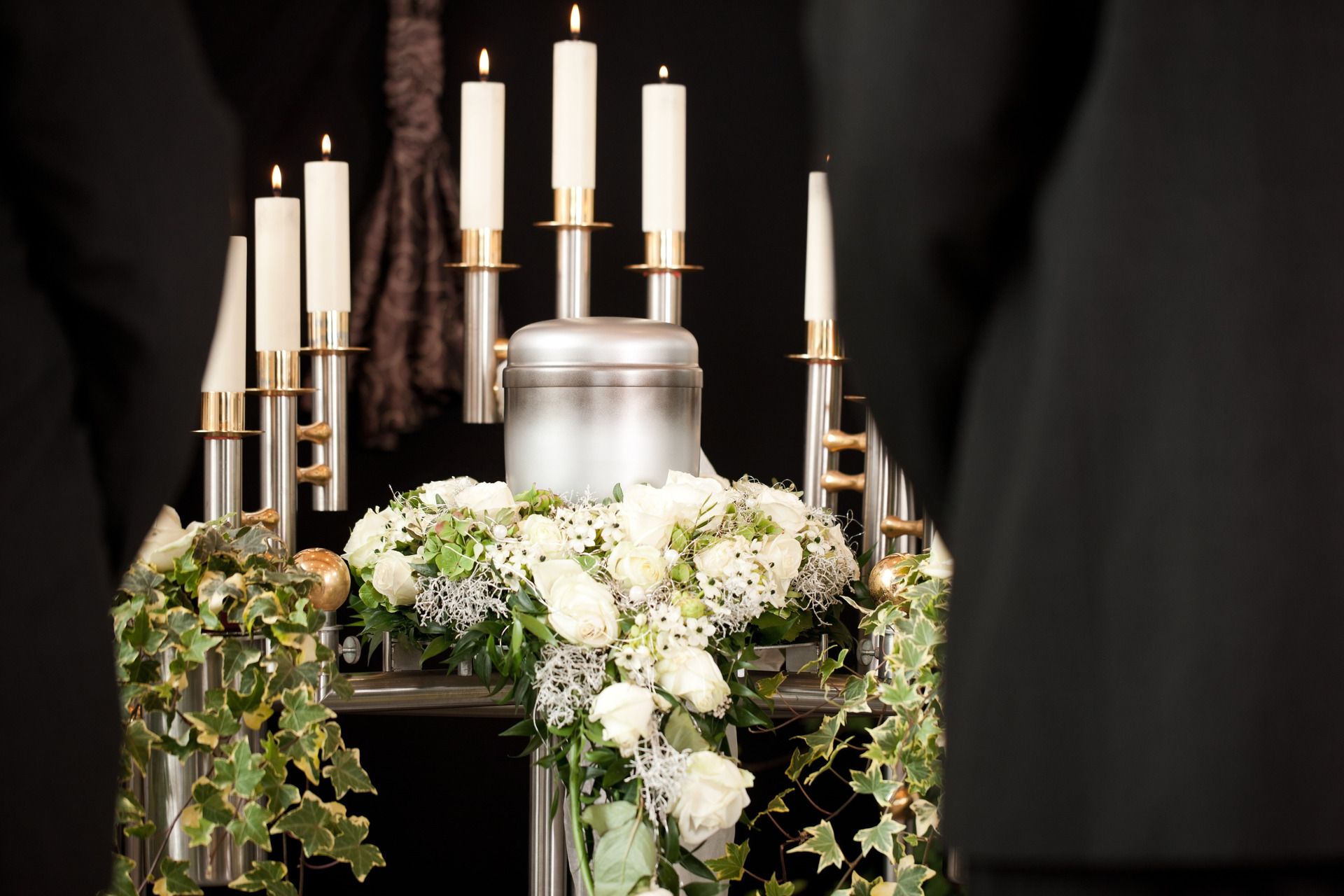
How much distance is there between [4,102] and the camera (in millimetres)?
622

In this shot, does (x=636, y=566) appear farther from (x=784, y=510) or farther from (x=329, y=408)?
(x=329, y=408)

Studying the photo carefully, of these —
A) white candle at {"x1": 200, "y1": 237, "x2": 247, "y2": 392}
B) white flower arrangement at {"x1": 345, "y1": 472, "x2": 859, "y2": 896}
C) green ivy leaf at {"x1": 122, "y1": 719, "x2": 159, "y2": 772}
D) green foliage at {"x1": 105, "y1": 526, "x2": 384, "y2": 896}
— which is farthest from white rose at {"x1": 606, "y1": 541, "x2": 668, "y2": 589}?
white candle at {"x1": 200, "y1": 237, "x2": 247, "y2": 392}

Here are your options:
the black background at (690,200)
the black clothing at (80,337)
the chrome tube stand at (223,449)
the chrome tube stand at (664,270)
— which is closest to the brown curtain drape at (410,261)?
the black background at (690,200)

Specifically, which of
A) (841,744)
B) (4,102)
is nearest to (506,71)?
(841,744)

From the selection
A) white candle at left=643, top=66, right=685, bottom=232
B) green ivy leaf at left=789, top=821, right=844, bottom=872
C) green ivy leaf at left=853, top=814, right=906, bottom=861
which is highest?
white candle at left=643, top=66, right=685, bottom=232

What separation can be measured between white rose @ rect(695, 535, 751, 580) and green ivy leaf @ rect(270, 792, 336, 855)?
33 centimetres

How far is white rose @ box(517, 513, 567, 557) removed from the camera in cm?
108

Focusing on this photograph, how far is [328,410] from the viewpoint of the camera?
1.60 m

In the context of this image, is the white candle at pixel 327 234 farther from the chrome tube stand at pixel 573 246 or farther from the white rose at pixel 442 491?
the white rose at pixel 442 491

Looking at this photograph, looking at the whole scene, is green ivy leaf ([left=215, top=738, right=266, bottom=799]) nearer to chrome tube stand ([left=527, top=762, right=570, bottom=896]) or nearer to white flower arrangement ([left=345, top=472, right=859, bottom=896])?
white flower arrangement ([left=345, top=472, right=859, bottom=896])

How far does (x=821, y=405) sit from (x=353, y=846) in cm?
71

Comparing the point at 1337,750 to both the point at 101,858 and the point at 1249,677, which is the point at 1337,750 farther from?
the point at 101,858

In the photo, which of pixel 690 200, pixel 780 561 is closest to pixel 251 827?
pixel 780 561

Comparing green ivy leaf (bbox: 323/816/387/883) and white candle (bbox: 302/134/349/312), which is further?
white candle (bbox: 302/134/349/312)
